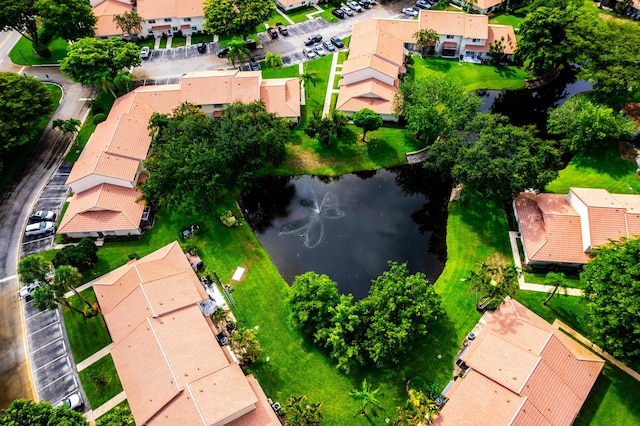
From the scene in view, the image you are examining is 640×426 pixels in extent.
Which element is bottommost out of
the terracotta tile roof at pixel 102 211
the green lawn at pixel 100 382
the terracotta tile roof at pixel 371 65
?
the green lawn at pixel 100 382

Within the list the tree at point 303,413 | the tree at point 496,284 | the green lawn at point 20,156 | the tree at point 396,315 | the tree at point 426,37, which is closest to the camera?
the tree at point 303,413

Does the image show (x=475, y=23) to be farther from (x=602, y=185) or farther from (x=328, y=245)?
(x=328, y=245)

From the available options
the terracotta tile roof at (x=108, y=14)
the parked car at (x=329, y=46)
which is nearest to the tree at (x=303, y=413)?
the parked car at (x=329, y=46)

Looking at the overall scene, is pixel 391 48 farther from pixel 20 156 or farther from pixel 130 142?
pixel 20 156

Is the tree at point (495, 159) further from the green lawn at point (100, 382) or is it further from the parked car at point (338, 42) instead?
the green lawn at point (100, 382)

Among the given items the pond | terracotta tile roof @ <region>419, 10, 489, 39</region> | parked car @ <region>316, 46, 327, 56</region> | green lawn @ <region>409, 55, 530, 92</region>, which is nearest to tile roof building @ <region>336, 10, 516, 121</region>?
terracotta tile roof @ <region>419, 10, 489, 39</region>

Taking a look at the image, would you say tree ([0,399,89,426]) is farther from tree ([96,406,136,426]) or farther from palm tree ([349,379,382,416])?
palm tree ([349,379,382,416])

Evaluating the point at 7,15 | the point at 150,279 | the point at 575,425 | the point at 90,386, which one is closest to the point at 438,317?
the point at 575,425

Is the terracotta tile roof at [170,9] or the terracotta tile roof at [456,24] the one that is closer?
the terracotta tile roof at [456,24]
